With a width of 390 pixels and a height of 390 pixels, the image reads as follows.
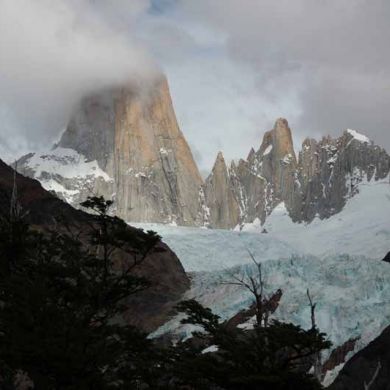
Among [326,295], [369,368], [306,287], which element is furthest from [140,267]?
[369,368]

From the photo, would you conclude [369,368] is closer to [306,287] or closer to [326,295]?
[326,295]

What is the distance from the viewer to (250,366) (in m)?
19.6

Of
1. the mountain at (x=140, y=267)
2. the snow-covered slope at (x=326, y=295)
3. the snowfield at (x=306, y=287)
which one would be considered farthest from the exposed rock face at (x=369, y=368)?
the mountain at (x=140, y=267)

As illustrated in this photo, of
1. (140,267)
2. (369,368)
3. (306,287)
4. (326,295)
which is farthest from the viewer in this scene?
(140,267)

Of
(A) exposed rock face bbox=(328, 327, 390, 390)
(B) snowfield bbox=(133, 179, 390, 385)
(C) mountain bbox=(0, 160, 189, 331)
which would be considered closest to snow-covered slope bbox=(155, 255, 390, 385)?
(B) snowfield bbox=(133, 179, 390, 385)

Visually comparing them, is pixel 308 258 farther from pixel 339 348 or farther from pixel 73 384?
pixel 73 384

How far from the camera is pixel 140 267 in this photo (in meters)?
85.9

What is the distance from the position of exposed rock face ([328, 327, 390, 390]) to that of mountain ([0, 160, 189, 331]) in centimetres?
2687

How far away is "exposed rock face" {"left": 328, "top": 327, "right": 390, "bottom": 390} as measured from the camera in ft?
157

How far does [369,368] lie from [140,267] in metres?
39.4

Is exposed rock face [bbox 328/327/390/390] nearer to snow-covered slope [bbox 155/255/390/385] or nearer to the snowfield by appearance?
the snowfield

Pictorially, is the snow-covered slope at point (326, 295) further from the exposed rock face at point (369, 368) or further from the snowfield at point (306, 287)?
the exposed rock face at point (369, 368)

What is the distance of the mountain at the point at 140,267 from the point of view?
254ft

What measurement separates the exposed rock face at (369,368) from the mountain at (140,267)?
26.9 meters
